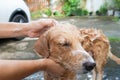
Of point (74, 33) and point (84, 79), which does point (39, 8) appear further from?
point (74, 33)

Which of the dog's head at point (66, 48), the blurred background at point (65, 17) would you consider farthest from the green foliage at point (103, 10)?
the dog's head at point (66, 48)

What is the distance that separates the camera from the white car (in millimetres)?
8789

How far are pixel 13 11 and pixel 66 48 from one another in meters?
7.23

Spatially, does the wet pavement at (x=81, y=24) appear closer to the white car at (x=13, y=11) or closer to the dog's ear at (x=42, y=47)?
the white car at (x=13, y=11)

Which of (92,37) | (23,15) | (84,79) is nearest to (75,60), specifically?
(92,37)

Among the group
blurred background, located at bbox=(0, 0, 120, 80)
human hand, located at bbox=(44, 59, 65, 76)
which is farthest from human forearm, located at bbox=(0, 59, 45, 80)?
blurred background, located at bbox=(0, 0, 120, 80)

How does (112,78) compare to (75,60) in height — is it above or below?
below

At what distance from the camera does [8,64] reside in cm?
190

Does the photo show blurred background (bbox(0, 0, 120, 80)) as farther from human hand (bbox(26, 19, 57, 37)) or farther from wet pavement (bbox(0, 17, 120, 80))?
human hand (bbox(26, 19, 57, 37))

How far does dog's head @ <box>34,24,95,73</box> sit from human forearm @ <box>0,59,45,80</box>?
0.34 meters

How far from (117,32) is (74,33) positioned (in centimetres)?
811

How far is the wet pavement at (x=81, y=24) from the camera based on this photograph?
Result: 5883 millimetres

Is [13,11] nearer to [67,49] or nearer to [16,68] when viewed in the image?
[67,49]

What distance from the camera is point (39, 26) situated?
9.64 feet
